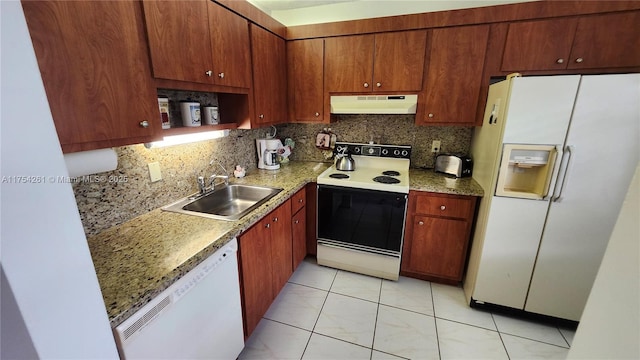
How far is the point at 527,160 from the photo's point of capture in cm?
163

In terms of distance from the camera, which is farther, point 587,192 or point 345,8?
point 345,8

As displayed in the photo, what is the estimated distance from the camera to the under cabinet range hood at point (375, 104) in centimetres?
216

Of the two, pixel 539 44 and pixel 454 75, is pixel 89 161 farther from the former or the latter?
pixel 539 44

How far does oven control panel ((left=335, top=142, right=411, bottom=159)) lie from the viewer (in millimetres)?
2465

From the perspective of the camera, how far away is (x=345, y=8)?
2.35m

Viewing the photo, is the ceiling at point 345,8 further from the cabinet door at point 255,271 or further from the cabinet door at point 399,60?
the cabinet door at point 255,271

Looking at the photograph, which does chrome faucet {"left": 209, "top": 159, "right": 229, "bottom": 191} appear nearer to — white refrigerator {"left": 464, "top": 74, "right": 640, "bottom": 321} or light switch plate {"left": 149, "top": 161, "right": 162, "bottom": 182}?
light switch plate {"left": 149, "top": 161, "right": 162, "bottom": 182}

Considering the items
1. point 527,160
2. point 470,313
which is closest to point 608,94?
point 527,160

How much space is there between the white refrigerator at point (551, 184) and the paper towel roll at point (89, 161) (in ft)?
6.96

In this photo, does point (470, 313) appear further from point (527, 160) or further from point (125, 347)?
point (125, 347)

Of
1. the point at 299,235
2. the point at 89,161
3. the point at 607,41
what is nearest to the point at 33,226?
the point at 89,161

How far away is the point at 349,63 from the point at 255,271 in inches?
72.2

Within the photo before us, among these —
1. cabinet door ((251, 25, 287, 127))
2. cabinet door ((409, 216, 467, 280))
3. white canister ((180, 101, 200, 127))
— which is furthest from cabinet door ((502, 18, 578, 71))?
white canister ((180, 101, 200, 127))

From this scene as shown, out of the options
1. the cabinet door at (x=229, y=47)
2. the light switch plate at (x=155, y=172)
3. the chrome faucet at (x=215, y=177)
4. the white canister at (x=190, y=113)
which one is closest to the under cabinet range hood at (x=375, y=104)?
the cabinet door at (x=229, y=47)
